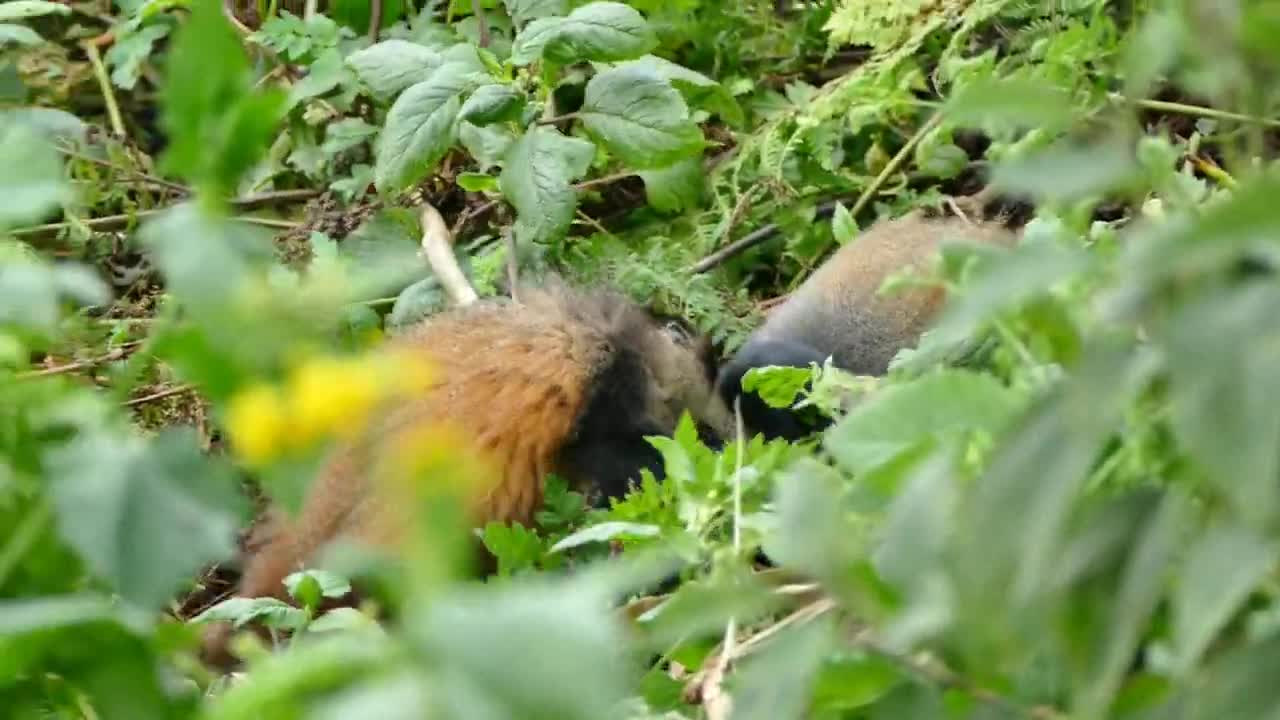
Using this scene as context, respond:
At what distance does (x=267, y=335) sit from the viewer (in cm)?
43

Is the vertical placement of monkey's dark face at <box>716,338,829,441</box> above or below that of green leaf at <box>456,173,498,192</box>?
below

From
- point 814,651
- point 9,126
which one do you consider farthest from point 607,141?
point 814,651

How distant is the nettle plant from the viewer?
2324mm

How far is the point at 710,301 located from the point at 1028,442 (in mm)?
2254

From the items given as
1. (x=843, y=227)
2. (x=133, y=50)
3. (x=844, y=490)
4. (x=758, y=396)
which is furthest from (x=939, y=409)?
(x=133, y=50)

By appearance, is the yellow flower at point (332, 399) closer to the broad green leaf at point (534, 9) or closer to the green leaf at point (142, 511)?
the green leaf at point (142, 511)

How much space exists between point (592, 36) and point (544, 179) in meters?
0.22

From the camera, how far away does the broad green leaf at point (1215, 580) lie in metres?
0.46

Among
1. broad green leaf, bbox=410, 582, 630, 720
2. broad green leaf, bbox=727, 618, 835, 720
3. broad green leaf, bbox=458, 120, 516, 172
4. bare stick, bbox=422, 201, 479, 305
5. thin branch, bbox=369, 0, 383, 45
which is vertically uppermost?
broad green leaf, bbox=410, 582, 630, 720

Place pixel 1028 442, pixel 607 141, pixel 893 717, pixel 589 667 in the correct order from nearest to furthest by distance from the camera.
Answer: pixel 589 667 → pixel 1028 442 → pixel 893 717 → pixel 607 141

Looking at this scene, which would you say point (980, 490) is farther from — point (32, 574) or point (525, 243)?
point (525, 243)

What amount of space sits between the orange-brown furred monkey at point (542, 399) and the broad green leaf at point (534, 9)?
45 cm

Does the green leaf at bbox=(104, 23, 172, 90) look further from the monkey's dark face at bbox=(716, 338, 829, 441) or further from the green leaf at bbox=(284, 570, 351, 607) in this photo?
the green leaf at bbox=(284, 570, 351, 607)

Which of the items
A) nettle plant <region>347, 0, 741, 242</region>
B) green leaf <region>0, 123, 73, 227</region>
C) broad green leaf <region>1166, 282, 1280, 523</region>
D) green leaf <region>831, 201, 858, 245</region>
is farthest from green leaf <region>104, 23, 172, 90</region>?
broad green leaf <region>1166, 282, 1280, 523</region>
